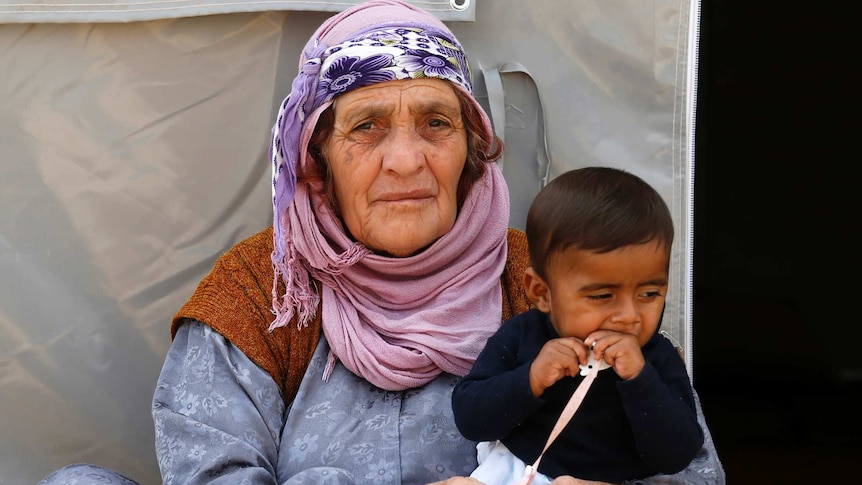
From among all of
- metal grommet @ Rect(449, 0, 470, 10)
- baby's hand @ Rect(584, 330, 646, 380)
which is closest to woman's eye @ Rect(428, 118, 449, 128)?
metal grommet @ Rect(449, 0, 470, 10)

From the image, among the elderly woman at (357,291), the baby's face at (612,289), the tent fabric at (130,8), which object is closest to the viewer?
the baby's face at (612,289)

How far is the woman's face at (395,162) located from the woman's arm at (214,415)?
1.51 feet

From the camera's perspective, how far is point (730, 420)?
413cm

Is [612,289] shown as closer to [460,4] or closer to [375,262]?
[375,262]

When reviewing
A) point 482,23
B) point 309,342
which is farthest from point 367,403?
point 482,23

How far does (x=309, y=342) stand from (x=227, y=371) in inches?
9.6

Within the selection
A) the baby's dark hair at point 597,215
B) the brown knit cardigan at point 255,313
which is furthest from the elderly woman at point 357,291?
the baby's dark hair at point 597,215

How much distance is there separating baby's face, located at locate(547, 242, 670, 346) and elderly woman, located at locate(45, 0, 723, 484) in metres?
0.63

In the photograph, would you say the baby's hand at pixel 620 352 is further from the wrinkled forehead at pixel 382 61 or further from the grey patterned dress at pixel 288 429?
the wrinkled forehead at pixel 382 61

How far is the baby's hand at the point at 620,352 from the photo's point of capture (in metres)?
1.97

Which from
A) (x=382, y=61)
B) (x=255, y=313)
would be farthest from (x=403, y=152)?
(x=255, y=313)

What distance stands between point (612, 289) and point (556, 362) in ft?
0.58

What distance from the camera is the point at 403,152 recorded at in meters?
2.61

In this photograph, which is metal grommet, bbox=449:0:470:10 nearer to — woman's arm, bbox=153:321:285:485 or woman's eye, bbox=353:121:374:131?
woman's eye, bbox=353:121:374:131
